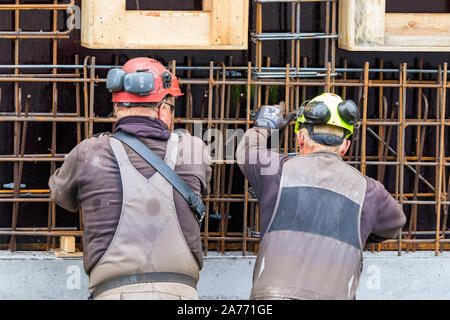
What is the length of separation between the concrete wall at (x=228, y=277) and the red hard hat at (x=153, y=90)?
2073 mm

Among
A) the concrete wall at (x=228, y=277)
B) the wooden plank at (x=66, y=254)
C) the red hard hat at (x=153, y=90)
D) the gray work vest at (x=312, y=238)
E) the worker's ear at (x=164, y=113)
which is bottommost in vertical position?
the concrete wall at (x=228, y=277)


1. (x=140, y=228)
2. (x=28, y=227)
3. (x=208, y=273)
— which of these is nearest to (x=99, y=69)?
(x=28, y=227)

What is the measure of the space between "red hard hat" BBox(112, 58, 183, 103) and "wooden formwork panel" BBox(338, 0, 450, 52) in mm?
1884

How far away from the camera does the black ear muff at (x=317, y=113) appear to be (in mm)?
4891

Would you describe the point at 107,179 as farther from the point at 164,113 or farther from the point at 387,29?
the point at 387,29

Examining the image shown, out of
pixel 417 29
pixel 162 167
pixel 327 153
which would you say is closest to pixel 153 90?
pixel 162 167

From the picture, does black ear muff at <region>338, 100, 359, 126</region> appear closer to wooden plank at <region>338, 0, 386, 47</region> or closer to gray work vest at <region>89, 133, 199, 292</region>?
gray work vest at <region>89, 133, 199, 292</region>

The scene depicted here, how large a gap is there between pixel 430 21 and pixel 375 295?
2359mm

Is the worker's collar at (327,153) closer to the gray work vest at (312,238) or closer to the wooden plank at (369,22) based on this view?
the gray work vest at (312,238)

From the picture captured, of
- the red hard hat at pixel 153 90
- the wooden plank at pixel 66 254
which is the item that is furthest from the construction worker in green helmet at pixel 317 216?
the wooden plank at pixel 66 254

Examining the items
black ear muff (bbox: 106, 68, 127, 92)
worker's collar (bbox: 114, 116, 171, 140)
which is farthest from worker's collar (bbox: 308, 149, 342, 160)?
black ear muff (bbox: 106, 68, 127, 92)

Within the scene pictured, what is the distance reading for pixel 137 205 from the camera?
458 cm

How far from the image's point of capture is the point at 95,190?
4613mm

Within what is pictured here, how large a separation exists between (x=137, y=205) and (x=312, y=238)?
1.06 meters
